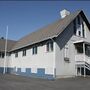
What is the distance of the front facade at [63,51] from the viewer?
2175 cm

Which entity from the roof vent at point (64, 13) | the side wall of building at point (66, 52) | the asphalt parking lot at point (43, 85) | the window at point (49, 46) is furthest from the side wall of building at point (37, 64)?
the roof vent at point (64, 13)

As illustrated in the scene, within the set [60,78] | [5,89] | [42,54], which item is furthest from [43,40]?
[5,89]

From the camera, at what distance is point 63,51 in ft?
73.5

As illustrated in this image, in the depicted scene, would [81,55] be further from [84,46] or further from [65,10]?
[65,10]

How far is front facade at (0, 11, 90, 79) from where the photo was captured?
21750 mm

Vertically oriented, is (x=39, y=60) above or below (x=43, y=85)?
above

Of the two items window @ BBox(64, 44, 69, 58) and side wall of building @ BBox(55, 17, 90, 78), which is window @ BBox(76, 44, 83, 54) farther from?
window @ BBox(64, 44, 69, 58)

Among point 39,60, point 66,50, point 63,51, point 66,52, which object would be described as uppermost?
point 66,50

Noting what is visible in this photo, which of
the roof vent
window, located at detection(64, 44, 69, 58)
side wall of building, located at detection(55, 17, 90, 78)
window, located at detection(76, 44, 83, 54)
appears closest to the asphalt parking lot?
side wall of building, located at detection(55, 17, 90, 78)

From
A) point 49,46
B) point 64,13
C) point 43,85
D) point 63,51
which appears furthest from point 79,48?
point 43,85

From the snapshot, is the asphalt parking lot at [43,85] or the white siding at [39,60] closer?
the asphalt parking lot at [43,85]

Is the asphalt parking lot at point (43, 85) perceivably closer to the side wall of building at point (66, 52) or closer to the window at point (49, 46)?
the side wall of building at point (66, 52)

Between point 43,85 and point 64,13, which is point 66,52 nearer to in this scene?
point 43,85

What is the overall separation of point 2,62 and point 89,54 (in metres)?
18.0
